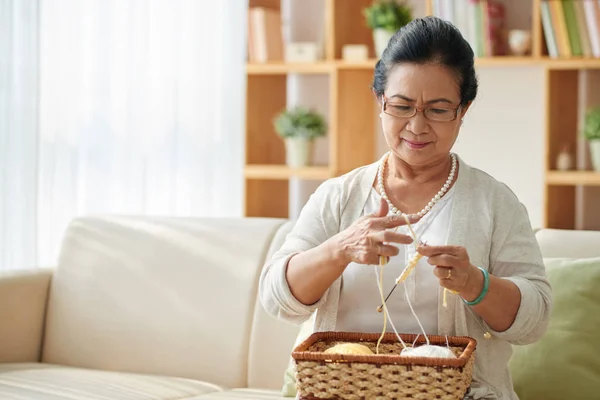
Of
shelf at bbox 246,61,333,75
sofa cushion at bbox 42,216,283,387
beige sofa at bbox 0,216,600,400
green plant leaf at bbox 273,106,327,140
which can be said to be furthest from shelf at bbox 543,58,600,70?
sofa cushion at bbox 42,216,283,387

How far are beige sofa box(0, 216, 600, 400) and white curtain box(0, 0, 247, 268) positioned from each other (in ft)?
3.92

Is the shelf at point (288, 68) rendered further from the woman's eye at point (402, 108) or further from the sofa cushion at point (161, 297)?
the woman's eye at point (402, 108)

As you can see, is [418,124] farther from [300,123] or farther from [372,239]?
[300,123]

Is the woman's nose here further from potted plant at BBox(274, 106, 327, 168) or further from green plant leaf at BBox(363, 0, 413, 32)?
potted plant at BBox(274, 106, 327, 168)

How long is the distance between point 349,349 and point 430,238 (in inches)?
15.0

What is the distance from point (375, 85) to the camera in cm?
198

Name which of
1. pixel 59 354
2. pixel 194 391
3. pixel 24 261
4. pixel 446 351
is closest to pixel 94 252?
pixel 59 354

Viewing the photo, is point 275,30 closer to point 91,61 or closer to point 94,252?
point 91,61

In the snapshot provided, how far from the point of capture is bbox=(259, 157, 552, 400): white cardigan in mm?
1877

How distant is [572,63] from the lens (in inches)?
143

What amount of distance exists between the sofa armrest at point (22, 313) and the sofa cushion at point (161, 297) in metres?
0.04

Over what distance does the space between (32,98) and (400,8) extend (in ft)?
5.05

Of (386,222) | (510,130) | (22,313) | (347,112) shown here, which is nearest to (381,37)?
(347,112)

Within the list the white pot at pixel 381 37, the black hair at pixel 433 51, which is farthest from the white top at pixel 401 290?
the white pot at pixel 381 37
